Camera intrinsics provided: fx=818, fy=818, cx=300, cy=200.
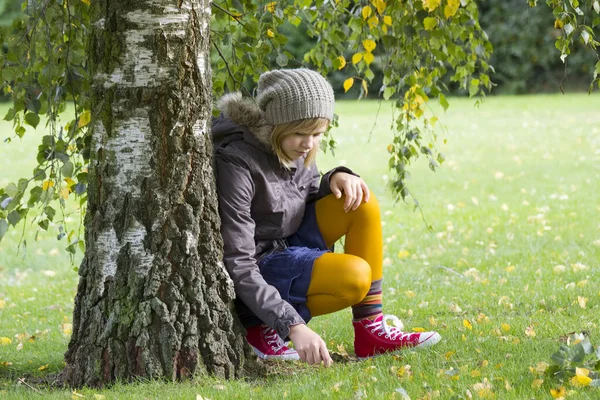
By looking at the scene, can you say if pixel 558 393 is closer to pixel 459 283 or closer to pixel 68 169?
pixel 68 169

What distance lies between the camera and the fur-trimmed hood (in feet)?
9.18

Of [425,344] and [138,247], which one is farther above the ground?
[138,247]

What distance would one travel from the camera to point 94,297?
256 centimetres

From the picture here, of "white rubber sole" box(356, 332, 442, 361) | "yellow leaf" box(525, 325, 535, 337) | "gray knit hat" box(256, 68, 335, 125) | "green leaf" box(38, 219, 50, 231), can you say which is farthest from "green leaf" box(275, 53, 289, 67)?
"yellow leaf" box(525, 325, 535, 337)

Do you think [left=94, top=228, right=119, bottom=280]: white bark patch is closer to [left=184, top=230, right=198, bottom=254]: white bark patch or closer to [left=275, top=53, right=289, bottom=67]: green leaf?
[left=184, top=230, right=198, bottom=254]: white bark patch

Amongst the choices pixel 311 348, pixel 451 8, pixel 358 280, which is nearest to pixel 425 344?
pixel 358 280

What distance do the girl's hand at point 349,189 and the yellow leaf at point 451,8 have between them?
85cm

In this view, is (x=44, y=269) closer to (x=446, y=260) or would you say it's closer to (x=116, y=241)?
(x=446, y=260)

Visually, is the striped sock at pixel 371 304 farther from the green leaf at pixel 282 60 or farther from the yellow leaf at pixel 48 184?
the yellow leaf at pixel 48 184

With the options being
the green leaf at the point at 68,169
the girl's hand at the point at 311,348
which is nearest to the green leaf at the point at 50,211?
the green leaf at the point at 68,169

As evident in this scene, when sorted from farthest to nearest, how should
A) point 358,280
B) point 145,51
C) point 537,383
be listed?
point 358,280
point 145,51
point 537,383

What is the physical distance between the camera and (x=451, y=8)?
326cm

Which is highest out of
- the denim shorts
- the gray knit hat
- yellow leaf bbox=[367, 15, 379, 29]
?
yellow leaf bbox=[367, 15, 379, 29]

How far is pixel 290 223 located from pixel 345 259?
285 millimetres
